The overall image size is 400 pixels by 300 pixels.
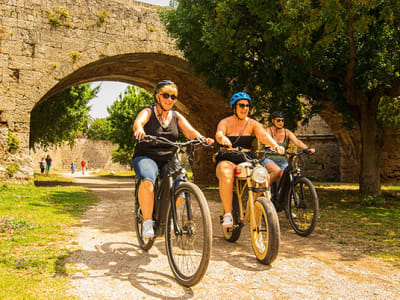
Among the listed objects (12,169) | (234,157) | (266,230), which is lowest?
(266,230)

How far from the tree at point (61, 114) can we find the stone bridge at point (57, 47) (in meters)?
4.07

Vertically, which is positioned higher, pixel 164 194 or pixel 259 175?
pixel 259 175

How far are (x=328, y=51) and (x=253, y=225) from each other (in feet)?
21.1

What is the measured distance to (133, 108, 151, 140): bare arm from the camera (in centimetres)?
299

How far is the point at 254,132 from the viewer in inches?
163

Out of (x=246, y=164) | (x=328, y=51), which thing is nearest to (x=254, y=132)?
(x=246, y=164)

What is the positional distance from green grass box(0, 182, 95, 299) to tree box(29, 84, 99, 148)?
9.78 metres

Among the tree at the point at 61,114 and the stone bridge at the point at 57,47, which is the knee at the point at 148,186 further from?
the tree at the point at 61,114

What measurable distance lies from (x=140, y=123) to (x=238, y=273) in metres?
1.66

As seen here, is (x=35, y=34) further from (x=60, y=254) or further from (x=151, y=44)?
(x=60, y=254)

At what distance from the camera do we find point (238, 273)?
9.77ft

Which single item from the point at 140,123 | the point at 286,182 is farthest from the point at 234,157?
the point at 286,182

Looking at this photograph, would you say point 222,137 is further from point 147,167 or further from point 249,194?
→ point 147,167

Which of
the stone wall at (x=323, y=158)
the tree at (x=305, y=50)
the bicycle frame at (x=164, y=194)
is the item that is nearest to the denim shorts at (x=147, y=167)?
the bicycle frame at (x=164, y=194)
